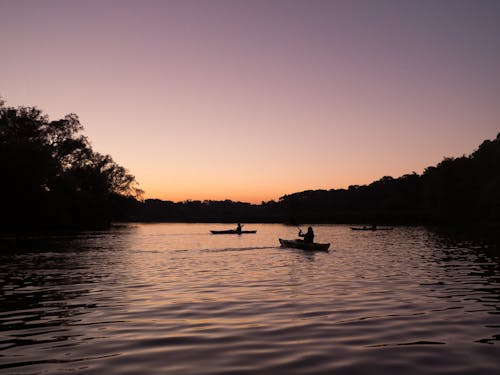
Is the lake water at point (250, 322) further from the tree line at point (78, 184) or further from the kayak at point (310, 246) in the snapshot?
the tree line at point (78, 184)

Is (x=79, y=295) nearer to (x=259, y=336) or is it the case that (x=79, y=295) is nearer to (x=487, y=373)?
(x=259, y=336)

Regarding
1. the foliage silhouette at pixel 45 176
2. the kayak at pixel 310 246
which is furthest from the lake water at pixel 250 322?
the foliage silhouette at pixel 45 176

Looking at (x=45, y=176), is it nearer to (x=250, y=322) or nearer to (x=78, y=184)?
(x=78, y=184)

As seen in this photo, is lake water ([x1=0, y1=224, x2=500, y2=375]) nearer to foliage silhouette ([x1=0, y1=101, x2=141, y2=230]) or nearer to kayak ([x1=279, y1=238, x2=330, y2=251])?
kayak ([x1=279, y1=238, x2=330, y2=251])

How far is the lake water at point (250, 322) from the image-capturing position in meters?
9.31

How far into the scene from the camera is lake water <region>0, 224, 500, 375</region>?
9.31 m

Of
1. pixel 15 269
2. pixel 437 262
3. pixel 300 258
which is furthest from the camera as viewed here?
pixel 300 258

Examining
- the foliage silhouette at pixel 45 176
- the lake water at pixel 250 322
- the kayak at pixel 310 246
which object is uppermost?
the foliage silhouette at pixel 45 176

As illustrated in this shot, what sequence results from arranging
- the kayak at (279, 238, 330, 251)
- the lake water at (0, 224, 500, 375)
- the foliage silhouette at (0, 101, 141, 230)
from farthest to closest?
the foliage silhouette at (0, 101, 141, 230) < the kayak at (279, 238, 330, 251) < the lake water at (0, 224, 500, 375)

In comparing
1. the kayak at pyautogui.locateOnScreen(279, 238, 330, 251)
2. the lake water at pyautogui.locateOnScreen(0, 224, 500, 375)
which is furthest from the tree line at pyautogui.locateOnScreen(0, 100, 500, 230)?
the lake water at pyautogui.locateOnScreen(0, 224, 500, 375)

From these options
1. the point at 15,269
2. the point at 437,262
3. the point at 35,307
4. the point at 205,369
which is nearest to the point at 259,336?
the point at 205,369

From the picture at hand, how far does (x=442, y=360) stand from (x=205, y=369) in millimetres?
4852

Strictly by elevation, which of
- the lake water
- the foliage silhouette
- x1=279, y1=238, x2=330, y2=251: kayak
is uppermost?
the foliage silhouette

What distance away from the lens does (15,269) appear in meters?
28.1
